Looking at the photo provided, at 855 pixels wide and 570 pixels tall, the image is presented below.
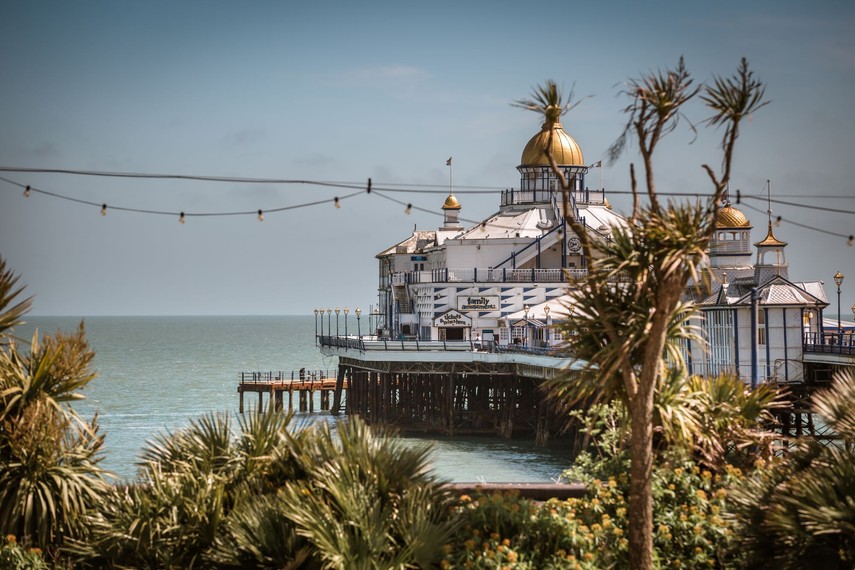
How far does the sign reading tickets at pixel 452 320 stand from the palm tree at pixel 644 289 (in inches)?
2184

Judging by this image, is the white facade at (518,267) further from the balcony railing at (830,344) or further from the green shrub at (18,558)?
the green shrub at (18,558)

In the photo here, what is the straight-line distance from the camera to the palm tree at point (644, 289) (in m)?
14.6

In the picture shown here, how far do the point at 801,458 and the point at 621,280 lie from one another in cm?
300

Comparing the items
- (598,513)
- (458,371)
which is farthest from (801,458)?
(458,371)

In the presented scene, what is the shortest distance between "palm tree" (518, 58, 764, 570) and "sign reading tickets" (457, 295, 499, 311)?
5557 centimetres

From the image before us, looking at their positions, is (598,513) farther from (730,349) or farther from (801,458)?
(730,349)

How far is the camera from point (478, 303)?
71.2 metres

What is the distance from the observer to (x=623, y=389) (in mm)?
15367

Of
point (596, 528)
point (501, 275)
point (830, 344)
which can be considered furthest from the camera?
point (501, 275)

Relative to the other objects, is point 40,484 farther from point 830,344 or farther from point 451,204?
point 451,204

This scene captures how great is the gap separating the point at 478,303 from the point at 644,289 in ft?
185

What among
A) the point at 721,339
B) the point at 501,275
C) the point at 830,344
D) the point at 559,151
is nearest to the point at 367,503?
the point at 830,344

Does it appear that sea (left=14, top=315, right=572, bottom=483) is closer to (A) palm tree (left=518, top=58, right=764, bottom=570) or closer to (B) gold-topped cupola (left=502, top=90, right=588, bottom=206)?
(A) palm tree (left=518, top=58, right=764, bottom=570)

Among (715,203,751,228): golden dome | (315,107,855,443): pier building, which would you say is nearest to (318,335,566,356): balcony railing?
(315,107,855,443): pier building
